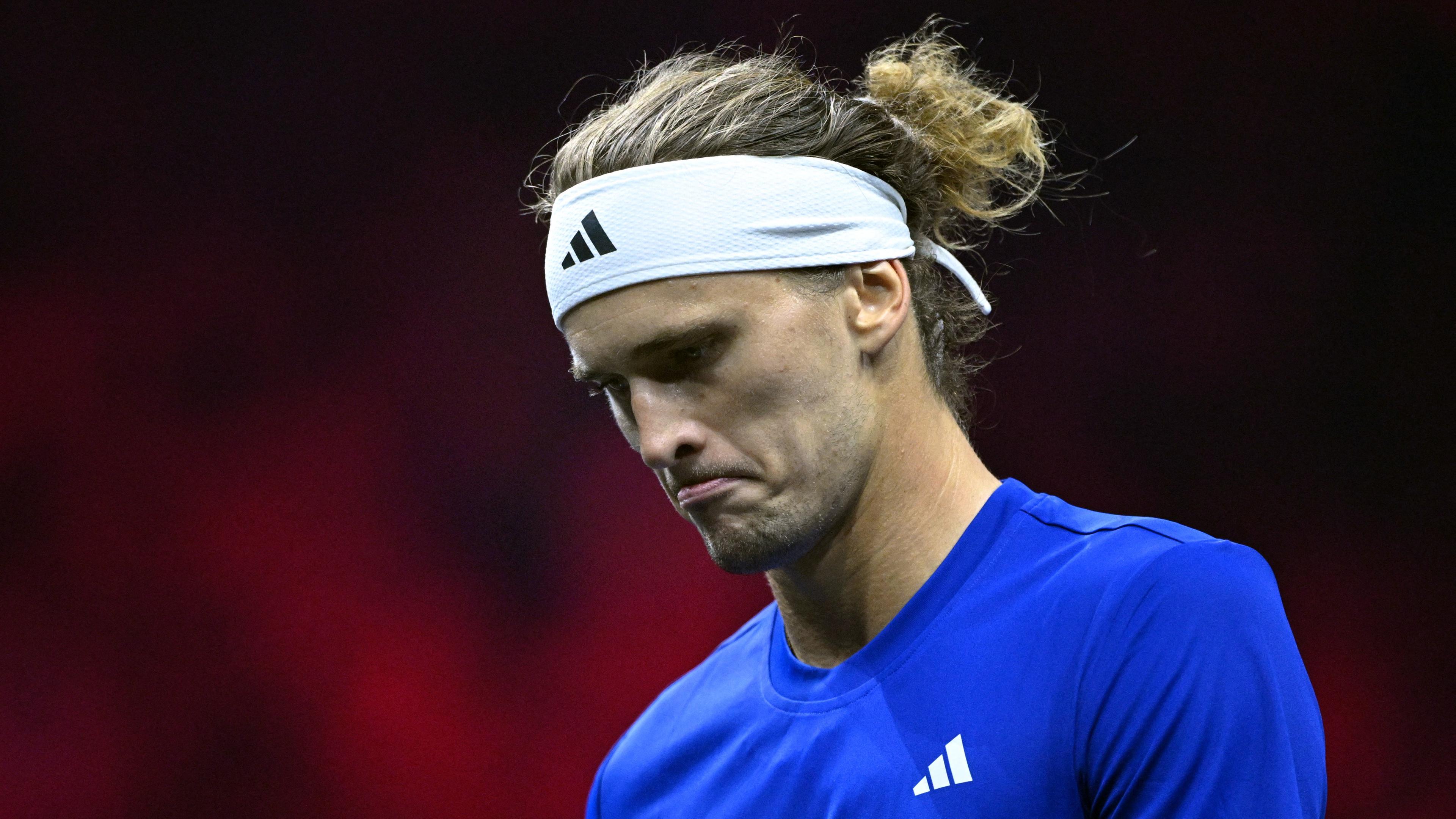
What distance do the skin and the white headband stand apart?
2 centimetres

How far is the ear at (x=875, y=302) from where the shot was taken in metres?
1.45

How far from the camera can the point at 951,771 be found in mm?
1281

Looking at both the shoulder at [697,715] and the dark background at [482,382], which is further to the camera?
the dark background at [482,382]

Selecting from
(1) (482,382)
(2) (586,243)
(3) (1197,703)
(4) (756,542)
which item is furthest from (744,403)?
(1) (482,382)

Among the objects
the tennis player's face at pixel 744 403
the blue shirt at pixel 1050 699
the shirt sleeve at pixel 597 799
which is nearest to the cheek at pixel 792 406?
the tennis player's face at pixel 744 403

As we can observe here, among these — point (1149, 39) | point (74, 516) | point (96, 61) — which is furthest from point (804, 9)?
point (74, 516)

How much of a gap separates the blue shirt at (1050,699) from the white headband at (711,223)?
0.36 meters

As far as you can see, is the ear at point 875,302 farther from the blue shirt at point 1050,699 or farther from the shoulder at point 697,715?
the shoulder at point 697,715

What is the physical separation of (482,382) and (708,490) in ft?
5.71

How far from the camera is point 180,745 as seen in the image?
9.16ft

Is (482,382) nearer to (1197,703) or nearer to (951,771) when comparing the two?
(951,771)

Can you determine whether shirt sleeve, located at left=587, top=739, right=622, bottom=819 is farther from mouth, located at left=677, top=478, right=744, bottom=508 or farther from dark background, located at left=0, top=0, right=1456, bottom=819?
dark background, located at left=0, top=0, right=1456, bottom=819

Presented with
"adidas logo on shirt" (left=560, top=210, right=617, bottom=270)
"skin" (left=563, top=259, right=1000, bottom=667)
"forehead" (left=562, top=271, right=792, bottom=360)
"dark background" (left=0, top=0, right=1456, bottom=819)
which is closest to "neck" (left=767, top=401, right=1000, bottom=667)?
"skin" (left=563, top=259, right=1000, bottom=667)

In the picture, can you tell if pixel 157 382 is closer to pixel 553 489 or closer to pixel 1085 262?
pixel 553 489
